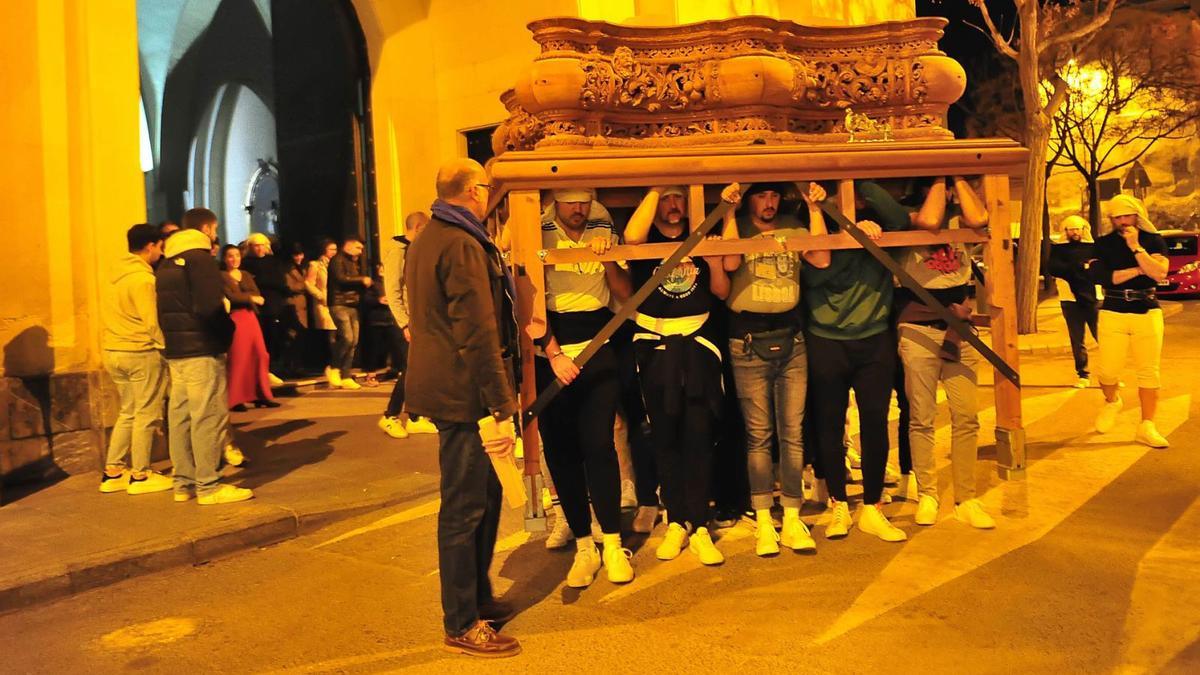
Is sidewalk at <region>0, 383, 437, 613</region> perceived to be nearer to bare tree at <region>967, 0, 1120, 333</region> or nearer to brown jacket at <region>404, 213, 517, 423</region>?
brown jacket at <region>404, 213, 517, 423</region>

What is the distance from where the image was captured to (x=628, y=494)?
617 cm

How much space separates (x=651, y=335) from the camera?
5.32m

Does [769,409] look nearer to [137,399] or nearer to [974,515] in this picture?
[974,515]

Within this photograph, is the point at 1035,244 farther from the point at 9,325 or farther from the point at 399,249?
the point at 9,325

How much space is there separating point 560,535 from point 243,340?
17.1 feet

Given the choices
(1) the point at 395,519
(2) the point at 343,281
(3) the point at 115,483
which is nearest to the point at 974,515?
(1) the point at 395,519

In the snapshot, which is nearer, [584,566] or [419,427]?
[584,566]

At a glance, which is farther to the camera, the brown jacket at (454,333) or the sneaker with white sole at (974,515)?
the sneaker with white sole at (974,515)

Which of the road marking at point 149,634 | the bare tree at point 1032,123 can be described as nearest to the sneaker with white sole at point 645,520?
the road marking at point 149,634

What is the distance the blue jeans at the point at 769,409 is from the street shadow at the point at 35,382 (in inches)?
210

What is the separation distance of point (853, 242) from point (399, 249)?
12.0ft

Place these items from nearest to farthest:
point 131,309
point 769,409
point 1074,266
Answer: point 769,409 < point 131,309 < point 1074,266

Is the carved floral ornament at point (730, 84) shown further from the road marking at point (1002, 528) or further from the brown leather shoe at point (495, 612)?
the brown leather shoe at point (495, 612)

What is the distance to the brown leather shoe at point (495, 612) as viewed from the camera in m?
4.51
